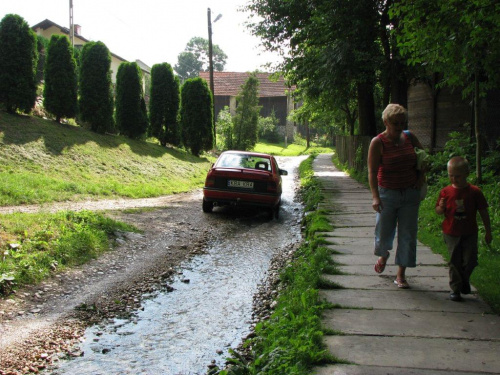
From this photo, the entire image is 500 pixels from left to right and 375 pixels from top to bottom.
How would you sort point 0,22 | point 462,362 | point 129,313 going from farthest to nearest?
point 0,22
point 129,313
point 462,362

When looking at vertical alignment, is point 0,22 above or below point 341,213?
above

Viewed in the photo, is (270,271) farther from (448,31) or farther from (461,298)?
(448,31)

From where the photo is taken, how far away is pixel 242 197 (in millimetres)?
10742

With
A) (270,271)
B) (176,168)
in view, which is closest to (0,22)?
(176,168)

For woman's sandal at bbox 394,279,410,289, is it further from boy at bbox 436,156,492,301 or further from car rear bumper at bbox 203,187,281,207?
car rear bumper at bbox 203,187,281,207

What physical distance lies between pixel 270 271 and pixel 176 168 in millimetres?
14368

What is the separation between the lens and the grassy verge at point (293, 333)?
3.14m

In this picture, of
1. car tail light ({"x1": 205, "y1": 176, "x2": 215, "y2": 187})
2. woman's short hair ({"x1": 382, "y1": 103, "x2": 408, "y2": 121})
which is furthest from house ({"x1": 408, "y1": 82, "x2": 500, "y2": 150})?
woman's short hair ({"x1": 382, "y1": 103, "x2": 408, "y2": 121})

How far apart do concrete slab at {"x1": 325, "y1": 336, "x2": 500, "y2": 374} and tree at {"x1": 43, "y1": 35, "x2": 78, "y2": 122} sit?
16.7 metres

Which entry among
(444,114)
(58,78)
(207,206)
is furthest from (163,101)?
(207,206)

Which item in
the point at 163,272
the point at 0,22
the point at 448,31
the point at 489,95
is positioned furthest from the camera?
the point at 0,22

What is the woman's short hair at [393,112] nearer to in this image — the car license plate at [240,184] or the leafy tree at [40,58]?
the car license plate at [240,184]

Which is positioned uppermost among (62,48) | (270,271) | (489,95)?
(62,48)

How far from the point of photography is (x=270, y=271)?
6.62 m
